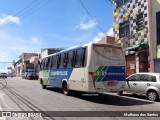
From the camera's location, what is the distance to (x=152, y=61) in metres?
21.6

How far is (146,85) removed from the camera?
15438 millimetres

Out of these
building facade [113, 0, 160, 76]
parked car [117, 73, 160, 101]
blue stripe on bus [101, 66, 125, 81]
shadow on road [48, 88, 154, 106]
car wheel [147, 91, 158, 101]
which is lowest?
shadow on road [48, 88, 154, 106]

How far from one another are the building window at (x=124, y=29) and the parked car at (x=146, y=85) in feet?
31.6

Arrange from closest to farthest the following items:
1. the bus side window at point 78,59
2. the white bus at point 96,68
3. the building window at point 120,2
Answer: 1. the white bus at point 96,68
2. the bus side window at point 78,59
3. the building window at point 120,2

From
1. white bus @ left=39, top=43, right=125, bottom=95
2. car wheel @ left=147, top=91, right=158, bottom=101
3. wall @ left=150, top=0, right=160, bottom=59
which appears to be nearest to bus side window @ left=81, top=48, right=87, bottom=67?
white bus @ left=39, top=43, right=125, bottom=95

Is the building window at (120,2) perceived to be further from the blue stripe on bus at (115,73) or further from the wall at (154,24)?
the blue stripe on bus at (115,73)

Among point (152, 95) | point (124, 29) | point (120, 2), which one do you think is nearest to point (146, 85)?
point (152, 95)

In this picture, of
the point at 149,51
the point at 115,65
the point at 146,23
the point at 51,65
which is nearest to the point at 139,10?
the point at 146,23

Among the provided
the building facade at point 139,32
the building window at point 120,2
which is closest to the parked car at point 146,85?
the building facade at point 139,32

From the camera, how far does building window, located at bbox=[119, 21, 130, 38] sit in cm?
2577

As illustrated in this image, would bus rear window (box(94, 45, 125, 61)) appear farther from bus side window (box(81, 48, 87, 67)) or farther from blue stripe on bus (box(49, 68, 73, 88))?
blue stripe on bus (box(49, 68, 73, 88))

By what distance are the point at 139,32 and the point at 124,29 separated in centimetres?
333

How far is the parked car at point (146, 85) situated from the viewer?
14.8m

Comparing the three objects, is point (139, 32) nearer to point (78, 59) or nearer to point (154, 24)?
point (154, 24)
